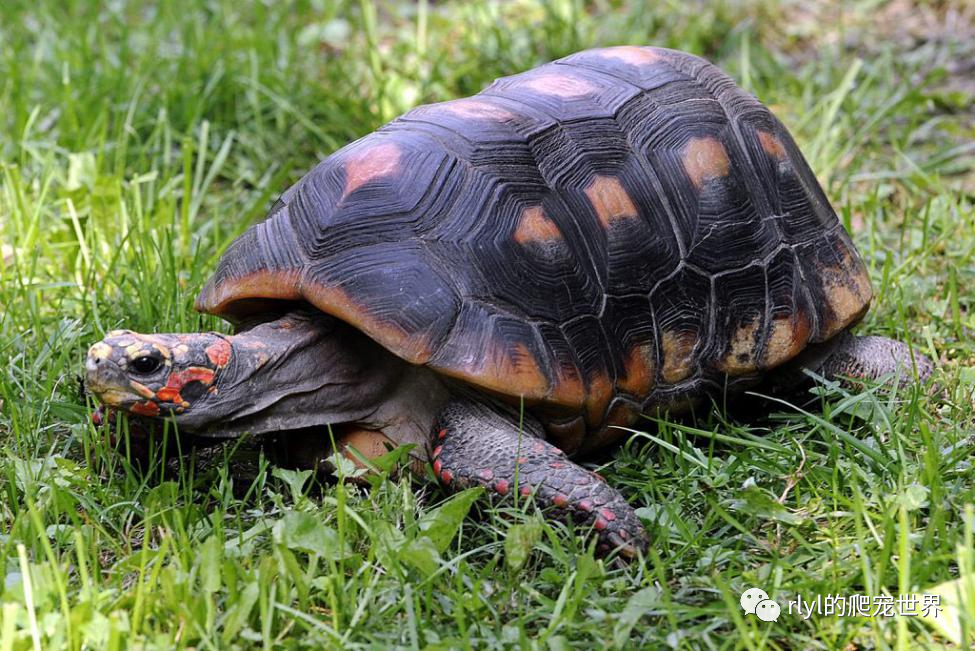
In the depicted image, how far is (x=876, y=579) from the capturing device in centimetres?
244

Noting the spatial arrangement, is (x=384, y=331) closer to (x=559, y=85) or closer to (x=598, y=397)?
(x=598, y=397)

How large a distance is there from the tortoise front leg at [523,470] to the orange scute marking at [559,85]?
41.1 inches

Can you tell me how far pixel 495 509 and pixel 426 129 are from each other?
117cm

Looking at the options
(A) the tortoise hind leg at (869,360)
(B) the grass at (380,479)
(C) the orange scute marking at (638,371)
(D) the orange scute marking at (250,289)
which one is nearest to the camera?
(B) the grass at (380,479)

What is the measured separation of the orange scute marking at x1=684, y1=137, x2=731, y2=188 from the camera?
134 inches

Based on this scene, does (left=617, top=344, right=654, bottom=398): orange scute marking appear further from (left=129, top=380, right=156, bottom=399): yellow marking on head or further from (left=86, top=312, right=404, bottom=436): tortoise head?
(left=129, top=380, right=156, bottom=399): yellow marking on head

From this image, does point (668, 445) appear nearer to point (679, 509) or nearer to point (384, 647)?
point (679, 509)

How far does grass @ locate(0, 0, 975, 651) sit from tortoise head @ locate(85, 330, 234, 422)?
0.25 meters

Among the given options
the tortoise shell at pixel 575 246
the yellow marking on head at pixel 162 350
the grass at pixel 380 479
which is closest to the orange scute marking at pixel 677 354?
the tortoise shell at pixel 575 246

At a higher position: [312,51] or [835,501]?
[312,51]

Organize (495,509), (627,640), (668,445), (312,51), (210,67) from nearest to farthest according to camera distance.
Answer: (627,640) < (495,509) < (668,445) < (210,67) < (312,51)

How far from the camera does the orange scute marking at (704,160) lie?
339 cm

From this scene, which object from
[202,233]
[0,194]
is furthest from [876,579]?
[0,194]

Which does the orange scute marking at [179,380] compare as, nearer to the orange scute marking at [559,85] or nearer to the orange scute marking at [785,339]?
the orange scute marking at [559,85]
